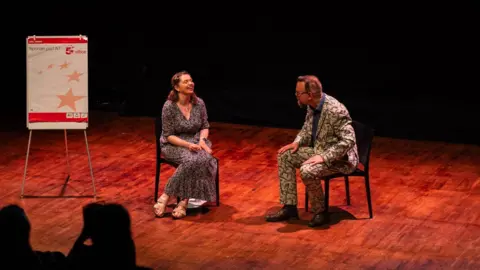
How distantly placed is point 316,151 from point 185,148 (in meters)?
1.01

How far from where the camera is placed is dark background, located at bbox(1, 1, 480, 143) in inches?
381

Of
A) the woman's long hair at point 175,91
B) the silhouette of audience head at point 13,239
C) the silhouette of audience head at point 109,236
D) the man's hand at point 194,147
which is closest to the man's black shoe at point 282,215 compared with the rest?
the man's hand at point 194,147

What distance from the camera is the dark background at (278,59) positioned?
381 inches

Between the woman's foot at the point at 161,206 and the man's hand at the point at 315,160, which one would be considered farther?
the woman's foot at the point at 161,206

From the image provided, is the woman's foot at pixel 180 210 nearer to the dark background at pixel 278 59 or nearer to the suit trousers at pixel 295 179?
the suit trousers at pixel 295 179

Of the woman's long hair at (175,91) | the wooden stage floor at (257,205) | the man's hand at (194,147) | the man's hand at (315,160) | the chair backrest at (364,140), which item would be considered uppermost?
the woman's long hair at (175,91)

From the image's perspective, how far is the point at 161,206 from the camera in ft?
21.9

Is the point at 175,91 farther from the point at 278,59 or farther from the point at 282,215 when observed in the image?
the point at 278,59

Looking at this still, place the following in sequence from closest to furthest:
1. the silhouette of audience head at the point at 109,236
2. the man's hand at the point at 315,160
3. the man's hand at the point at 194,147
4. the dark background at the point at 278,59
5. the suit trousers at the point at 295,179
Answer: the silhouette of audience head at the point at 109,236 → the man's hand at the point at 315,160 → the suit trousers at the point at 295,179 → the man's hand at the point at 194,147 → the dark background at the point at 278,59

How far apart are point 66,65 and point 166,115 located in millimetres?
875

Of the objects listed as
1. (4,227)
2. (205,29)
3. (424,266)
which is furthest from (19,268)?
(205,29)

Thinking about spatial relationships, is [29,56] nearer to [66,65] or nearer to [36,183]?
[66,65]

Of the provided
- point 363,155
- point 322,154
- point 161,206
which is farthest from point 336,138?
point 161,206

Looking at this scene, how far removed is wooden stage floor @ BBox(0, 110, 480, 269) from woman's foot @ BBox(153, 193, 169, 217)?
0.06 m
